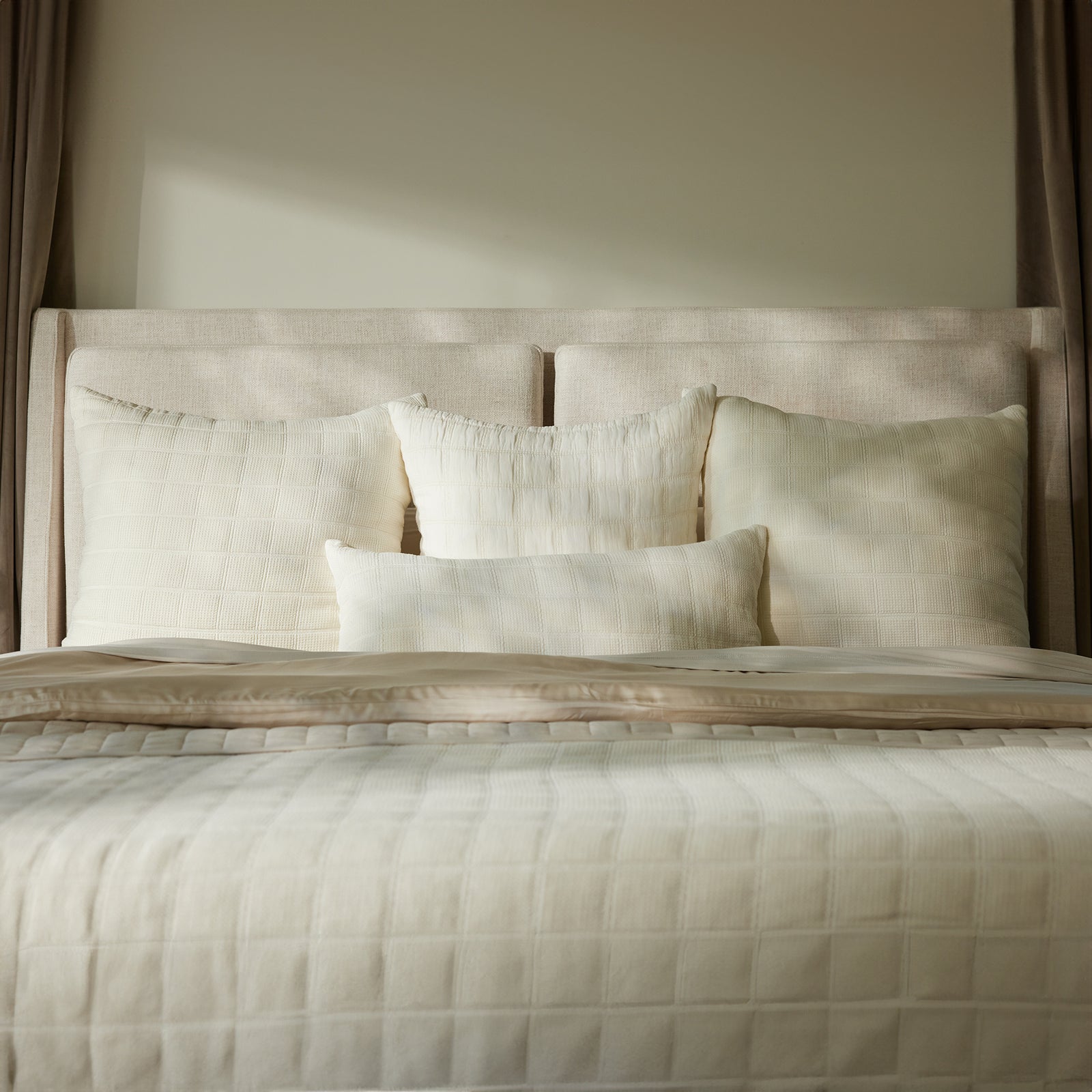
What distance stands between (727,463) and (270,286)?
4.24 ft

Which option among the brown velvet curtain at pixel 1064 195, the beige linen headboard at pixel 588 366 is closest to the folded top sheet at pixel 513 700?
the beige linen headboard at pixel 588 366

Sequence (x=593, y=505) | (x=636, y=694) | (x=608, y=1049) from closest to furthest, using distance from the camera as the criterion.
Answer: (x=608, y=1049) < (x=636, y=694) < (x=593, y=505)

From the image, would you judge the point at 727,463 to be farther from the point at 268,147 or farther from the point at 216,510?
the point at 268,147

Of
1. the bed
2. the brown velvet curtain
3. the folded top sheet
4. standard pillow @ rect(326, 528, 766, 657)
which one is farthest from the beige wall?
the bed

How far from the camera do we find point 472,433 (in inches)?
87.4

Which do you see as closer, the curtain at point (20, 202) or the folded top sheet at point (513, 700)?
the folded top sheet at point (513, 700)

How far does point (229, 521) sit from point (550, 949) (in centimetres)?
152

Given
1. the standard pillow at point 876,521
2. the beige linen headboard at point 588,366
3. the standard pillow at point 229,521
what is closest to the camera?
the standard pillow at point 876,521

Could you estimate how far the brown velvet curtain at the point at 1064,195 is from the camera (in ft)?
8.29

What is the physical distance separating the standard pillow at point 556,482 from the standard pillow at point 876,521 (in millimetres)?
103

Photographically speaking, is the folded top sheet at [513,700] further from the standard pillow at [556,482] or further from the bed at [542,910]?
the standard pillow at [556,482]

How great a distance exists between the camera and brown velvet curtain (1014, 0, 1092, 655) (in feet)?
8.29

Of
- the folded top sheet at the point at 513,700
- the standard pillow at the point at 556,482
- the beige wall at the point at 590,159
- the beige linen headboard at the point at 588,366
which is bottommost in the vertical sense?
the folded top sheet at the point at 513,700

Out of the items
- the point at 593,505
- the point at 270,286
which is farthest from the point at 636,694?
the point at 270,286
